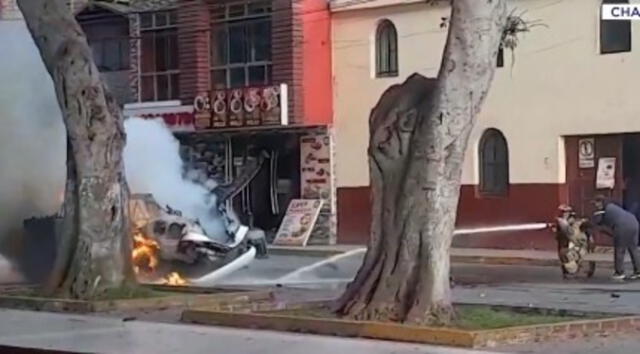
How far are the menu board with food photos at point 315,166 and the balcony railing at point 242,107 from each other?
3.66 ft

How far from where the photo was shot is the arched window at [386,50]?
34.9 metres

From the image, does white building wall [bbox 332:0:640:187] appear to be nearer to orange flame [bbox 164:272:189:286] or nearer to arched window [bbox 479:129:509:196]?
arched window [bbox 479:129:509:196]

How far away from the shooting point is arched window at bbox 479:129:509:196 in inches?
1296

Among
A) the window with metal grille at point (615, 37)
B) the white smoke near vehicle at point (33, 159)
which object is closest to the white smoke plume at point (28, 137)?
the white smoke near vehicle at point (33, 159)

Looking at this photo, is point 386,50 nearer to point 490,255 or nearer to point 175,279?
point 490,255

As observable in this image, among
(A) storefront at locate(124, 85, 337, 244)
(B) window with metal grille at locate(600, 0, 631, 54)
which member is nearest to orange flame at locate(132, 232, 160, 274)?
(A) storefront at locate(124, 85, 337, 244)

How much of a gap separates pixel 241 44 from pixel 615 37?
10.9 m

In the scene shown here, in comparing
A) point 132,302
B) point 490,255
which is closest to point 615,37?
point 490,255

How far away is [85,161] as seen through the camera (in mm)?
18031

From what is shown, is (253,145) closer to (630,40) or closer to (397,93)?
(630,40)

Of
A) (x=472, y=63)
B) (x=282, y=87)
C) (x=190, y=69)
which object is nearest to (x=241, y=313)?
(x=472, y=63)

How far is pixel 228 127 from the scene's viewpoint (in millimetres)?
36719

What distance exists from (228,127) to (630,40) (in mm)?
11011

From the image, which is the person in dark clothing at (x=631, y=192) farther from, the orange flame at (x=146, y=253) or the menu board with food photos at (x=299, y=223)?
the orange flame at (x=146, y=253)
